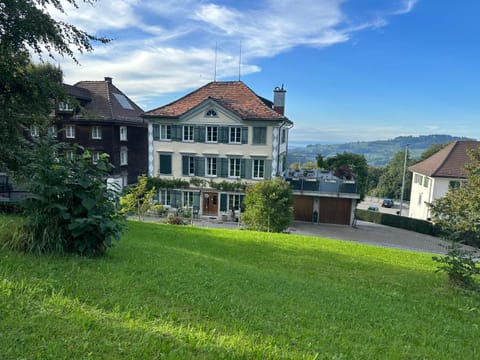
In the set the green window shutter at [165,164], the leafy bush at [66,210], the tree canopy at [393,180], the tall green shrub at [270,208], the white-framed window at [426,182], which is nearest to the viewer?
the leafy bush at [66,210]

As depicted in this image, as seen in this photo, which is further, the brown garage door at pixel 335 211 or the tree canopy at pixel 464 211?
the brown garage door at pixel 335 211

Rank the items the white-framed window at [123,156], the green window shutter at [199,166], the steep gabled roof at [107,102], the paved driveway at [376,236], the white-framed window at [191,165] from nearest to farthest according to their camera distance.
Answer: the paved driveway at [376,236] < the green window shutter at [199,166] < the white-framed window at [191,165] < the steep gabled roof at [107,102] < the white-framed window at [123,156]

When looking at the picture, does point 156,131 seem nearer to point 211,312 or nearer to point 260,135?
point 260,135

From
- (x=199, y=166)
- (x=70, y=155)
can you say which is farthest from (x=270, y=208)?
(x=70, y=155)

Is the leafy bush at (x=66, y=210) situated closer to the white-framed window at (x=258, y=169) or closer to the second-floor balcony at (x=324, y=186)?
the white-framed window at (x=258, y=169)

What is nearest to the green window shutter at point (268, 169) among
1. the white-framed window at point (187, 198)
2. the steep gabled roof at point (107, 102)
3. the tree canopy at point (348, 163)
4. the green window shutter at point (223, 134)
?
the green window shutter at point (223, 134)

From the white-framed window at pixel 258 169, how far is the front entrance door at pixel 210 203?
13.2 ft

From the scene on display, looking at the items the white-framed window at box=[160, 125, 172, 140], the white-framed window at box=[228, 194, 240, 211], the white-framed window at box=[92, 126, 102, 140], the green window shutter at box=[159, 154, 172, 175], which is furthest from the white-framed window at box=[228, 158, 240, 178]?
the white-framed window at box=[92, 126, 102, 140]

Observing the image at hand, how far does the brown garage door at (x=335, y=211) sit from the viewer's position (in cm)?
2739

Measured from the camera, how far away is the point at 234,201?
1092 inches

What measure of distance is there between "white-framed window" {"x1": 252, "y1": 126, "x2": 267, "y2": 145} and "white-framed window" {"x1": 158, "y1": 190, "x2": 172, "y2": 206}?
9.15m

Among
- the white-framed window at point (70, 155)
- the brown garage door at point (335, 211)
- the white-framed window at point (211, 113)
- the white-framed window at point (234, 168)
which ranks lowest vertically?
the brown garage door at point (335, 211)

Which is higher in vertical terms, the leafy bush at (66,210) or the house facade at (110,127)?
the house facade at (110,127)

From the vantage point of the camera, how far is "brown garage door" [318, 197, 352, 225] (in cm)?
2739
